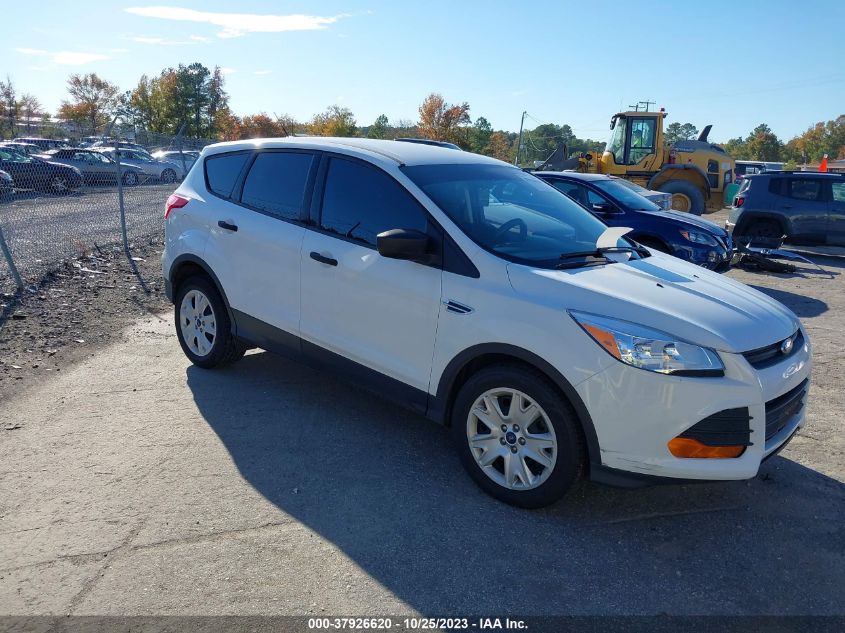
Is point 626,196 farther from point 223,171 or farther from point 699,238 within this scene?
point 223,171

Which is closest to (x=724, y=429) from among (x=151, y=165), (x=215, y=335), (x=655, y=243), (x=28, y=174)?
(x=215, y=335)

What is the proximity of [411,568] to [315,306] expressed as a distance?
1924 millimetres

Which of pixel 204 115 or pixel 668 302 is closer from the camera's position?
pixel 668 302

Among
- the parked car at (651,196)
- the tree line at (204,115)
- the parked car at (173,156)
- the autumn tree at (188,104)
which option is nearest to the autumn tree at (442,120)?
the tree line at (204,115)

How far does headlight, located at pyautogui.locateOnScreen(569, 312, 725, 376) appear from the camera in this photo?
304 cm

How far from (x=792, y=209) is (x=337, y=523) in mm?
13229

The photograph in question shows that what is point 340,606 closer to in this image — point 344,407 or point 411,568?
point 411,568

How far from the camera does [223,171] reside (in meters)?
5.29

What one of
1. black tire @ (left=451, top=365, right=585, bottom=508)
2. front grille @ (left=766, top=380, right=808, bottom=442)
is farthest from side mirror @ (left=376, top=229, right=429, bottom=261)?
front grille @ (left=766, top=380, right=808, bottom=442)

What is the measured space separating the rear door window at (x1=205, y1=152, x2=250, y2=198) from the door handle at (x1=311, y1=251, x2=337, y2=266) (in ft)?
4.06

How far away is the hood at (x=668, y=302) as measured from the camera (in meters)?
3.14

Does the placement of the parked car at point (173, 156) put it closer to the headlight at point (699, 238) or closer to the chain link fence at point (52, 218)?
the chain link fence at point (52, 218)

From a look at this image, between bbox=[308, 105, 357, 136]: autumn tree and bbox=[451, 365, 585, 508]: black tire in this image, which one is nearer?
bbox=[451, 365, 585, 508]: black tire

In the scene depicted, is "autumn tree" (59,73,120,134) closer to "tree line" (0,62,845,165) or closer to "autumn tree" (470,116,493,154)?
"tree line" (0,62,845,165)
